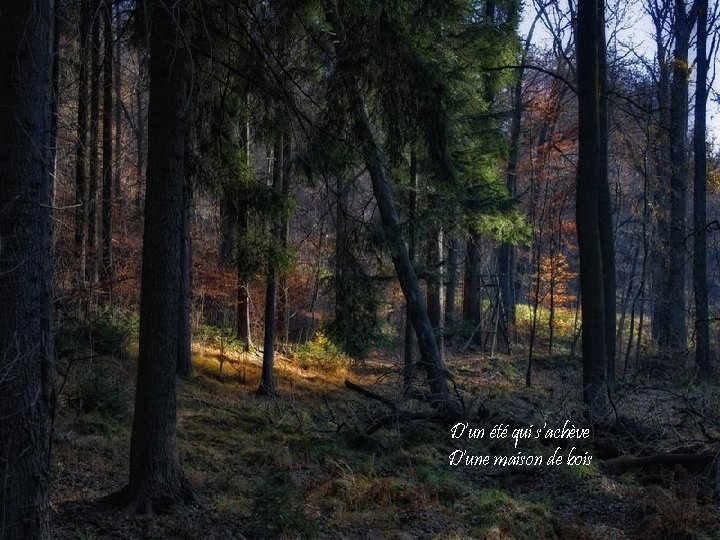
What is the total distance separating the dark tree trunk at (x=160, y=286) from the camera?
18.9ft

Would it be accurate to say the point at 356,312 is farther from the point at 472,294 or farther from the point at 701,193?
the point at 472,294

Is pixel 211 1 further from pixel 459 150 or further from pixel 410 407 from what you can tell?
pixel 459 150

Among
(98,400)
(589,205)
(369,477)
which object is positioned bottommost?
(369,477)

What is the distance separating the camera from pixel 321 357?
18.0 metres

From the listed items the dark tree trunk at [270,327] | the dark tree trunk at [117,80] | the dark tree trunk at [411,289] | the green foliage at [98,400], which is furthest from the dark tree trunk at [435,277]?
the dark tree trunk at [117,80]

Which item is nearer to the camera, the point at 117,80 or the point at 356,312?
the point at 356,312

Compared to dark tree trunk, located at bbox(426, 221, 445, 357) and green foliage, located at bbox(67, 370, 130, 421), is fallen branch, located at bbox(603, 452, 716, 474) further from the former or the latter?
green foliage, located at bbox(67, 370, 130, 421)

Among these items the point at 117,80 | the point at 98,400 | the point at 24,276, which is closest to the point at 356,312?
the point at 98,400

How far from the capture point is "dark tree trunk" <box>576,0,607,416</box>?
10453mm

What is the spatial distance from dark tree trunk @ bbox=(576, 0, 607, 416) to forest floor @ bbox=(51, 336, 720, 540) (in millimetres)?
938

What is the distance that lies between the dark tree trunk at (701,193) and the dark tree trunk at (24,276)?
1667 cm

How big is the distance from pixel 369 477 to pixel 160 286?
3.49m

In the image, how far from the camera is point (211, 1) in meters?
6.05

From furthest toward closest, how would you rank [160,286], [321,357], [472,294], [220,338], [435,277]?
[472,294] → [321,357] → [220,338] → [435,277] → [160,286]
